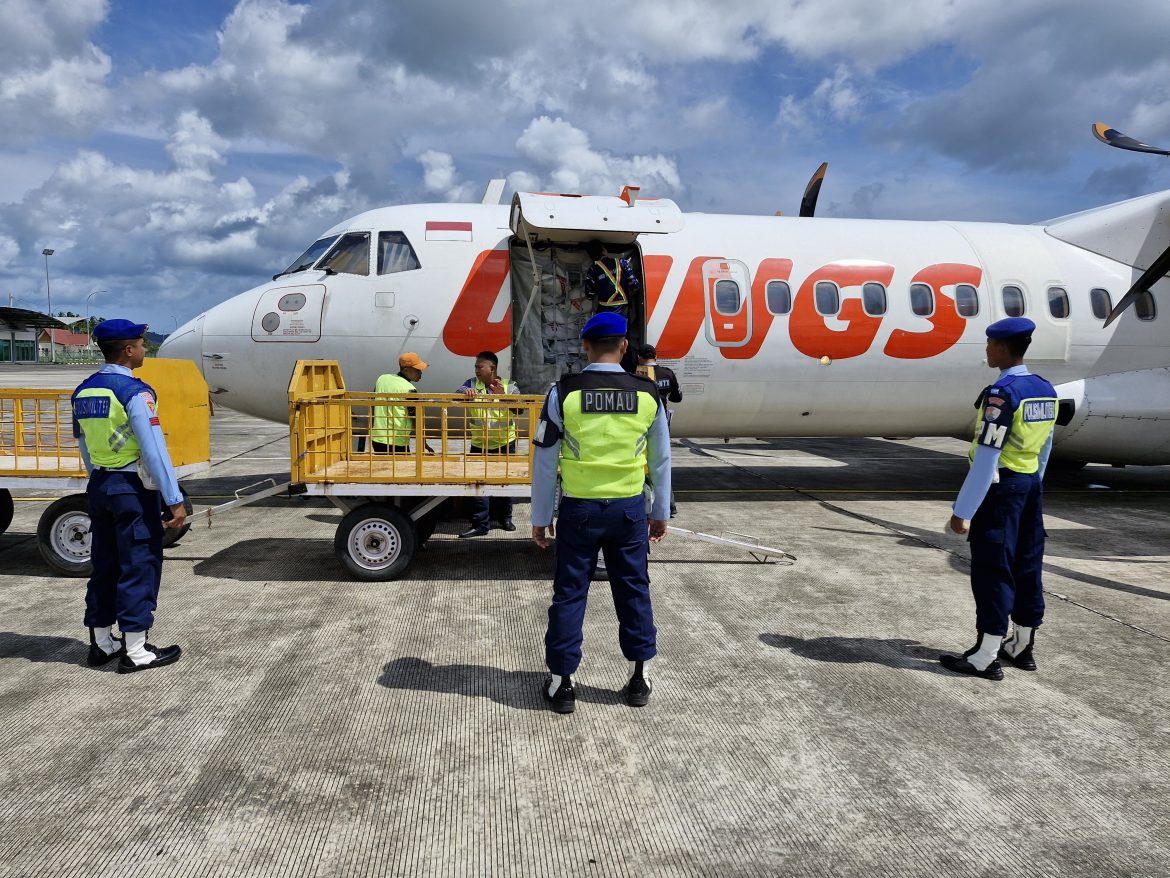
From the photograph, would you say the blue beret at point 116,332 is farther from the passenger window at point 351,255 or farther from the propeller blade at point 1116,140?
the propeller blade at point 1116,140

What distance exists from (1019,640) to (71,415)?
7.95 meters

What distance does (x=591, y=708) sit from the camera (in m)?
4.18

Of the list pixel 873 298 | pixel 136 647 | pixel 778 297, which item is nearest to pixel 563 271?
pixel 778 297

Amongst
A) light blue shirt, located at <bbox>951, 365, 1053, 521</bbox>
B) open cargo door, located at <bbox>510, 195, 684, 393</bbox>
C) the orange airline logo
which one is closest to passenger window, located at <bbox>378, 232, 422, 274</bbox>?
the orange airline logo

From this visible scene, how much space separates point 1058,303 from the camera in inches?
408

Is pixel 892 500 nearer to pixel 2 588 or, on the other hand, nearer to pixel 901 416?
pixel 901 416

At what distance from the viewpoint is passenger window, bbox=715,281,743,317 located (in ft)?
31.3

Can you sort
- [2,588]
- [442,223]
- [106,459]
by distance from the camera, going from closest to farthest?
[106,459] → [2,588] → [442,223]

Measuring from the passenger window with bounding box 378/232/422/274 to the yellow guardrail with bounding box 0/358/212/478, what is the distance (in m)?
2.60

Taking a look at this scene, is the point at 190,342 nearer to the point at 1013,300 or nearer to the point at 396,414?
the point at 396,414

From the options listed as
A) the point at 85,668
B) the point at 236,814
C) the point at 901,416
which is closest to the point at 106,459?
the point at 85,668

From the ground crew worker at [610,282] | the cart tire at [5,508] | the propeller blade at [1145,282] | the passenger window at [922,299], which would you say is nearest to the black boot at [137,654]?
the cart tire at [5,508]

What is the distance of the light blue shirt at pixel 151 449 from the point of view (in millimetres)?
4500

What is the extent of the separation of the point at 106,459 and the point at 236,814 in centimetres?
241
